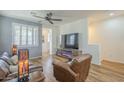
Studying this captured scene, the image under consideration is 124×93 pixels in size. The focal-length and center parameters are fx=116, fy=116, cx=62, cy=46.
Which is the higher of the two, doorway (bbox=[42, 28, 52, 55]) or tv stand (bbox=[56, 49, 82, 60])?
doorway (bbox=[42, 28, 52, 55])

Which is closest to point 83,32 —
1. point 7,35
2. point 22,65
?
point 7,35

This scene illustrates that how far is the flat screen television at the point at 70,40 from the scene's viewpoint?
4984 millimetres

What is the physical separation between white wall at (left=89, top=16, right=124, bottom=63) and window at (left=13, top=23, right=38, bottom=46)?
116 inches

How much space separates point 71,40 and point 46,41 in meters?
1.45

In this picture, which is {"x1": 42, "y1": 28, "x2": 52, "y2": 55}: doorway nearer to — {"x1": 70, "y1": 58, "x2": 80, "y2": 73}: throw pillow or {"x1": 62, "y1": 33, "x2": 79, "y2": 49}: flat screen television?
{"x1": 62, "y1": 33, "x2": 79, "y2": 49}: flat screen television

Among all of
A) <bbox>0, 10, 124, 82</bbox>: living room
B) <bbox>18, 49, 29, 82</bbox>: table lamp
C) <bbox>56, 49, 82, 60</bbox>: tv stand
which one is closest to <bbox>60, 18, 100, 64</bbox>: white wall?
<bbox>0, 10, 124, 82</bbox>: living room

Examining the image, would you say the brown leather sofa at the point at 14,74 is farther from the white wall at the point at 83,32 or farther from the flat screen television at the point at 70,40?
the white wall at the point at 83,32

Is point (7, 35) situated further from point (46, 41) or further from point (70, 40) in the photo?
point (70, 40)

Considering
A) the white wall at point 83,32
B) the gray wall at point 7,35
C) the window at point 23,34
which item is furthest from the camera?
the white wall at point 83,32

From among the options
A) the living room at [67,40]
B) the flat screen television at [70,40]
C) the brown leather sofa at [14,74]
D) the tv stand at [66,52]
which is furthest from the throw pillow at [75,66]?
the flat screen television at [70,40]

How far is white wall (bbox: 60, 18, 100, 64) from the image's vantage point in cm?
479
